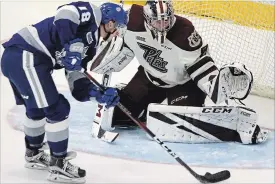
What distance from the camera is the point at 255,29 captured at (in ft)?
15.1

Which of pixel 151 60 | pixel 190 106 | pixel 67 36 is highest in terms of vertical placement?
pixel 67 36

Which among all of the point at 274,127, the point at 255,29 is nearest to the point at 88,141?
the point at 274,127

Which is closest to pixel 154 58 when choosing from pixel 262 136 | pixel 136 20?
pixel 136 20

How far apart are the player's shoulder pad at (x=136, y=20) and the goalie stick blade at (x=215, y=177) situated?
0.88m

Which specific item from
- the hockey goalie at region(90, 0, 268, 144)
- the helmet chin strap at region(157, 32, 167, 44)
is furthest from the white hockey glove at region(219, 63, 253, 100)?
the helmet chin strap at region(157, 32, 167, 44)

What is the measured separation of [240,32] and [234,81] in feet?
4.41

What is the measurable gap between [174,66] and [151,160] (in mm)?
535

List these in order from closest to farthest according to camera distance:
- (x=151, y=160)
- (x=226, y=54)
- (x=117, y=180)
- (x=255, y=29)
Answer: (x=117, y=180) → (x=151, y=160) → (x=226, y=54) → (x=255, y=29)

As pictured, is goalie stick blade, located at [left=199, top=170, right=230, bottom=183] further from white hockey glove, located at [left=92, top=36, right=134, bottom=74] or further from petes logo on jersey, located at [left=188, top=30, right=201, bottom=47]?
white hockey glove, located at [left=92, top=36, right=134, bottom=74]

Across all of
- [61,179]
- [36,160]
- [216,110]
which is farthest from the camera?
[216,110]

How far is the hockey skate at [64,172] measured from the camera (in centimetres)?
286

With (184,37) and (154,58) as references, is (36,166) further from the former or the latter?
(184,37)

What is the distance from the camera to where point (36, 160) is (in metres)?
2.96

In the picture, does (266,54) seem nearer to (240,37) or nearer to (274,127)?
(240,37)
